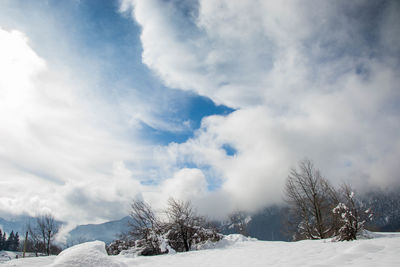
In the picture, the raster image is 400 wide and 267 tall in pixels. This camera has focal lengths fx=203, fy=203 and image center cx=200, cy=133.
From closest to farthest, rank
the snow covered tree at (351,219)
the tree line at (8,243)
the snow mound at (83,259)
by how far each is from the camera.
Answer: the snow mound at (83,259) → the snow covered tree at (351,219) → the tree line at (8,243)

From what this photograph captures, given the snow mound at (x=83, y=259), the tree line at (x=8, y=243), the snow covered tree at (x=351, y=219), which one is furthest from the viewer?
the tree line at (x=8, y=243)

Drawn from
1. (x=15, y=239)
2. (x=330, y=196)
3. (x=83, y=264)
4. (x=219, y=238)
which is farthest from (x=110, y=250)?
(x=15, y=239)

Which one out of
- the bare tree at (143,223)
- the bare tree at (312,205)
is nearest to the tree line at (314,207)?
the bare tree at (312,205)

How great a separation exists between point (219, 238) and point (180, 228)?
3.07m

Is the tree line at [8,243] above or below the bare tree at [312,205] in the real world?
below

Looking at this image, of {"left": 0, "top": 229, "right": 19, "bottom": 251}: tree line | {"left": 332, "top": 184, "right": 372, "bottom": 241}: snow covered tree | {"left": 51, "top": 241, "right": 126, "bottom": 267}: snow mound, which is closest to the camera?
{"left": 51, "top": 241, "right": 126, "bottom": 267}: snow mound

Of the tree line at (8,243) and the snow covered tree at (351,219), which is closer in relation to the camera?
the snow covered tree at (351,219)

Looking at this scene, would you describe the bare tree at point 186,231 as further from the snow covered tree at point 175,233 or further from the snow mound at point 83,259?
the snow mound at point 83,259

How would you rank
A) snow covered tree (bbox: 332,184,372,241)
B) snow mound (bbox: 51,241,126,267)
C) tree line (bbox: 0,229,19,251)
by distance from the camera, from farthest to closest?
1. tree line (bbox: 0,229,19,251)
2. snow covered tree (bbox: 332,184,372,241)
3. snow mound (bbox: 51,241,126,267)

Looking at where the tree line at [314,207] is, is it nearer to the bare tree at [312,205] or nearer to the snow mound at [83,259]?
the bare tree at [312,205]

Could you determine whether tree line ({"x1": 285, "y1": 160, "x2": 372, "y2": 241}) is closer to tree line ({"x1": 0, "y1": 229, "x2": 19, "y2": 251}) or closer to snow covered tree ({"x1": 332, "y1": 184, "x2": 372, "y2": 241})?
snow covered tree ({"x1": 332, "y1": 184, "x2": 372, "y2": 241})

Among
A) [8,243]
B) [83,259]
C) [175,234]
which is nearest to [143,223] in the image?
[175,234]

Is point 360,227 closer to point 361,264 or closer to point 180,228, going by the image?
point 361,264

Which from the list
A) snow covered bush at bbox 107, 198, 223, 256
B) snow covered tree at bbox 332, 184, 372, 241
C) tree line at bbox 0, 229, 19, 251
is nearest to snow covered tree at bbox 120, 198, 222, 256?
snow covered bush at bbox 107, 198, 223, 256
